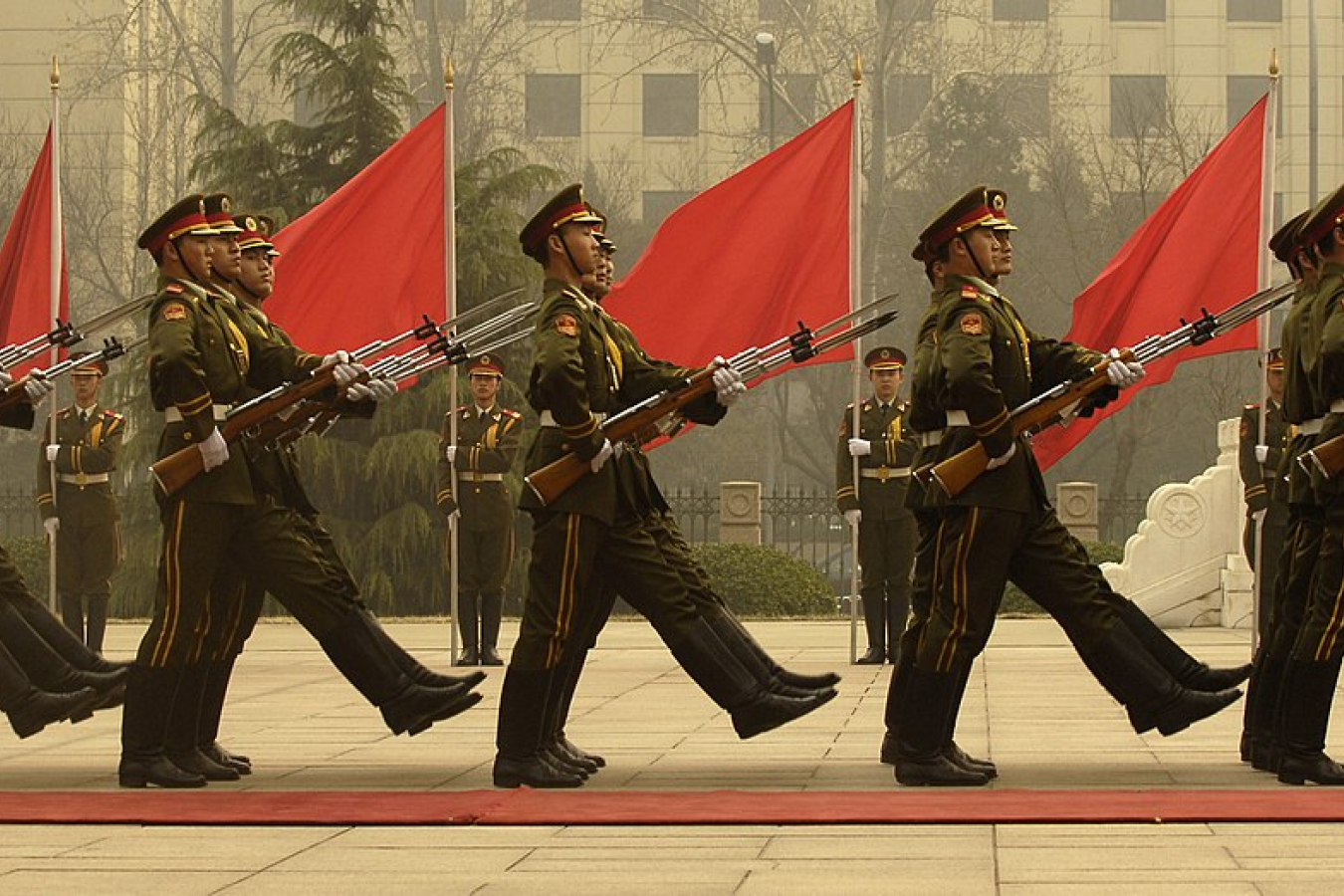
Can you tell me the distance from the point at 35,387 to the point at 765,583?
13.6 meters

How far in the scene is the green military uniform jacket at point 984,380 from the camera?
353 inches

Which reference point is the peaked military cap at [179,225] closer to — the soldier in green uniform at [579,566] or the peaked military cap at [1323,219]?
the soldier in green uniform at [579,566]

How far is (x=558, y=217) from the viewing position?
9.61 meters

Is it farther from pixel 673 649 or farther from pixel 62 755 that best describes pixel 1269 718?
pixel 62 755

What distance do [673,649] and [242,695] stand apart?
17.1ft

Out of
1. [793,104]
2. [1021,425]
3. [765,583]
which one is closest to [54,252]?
[765,583]

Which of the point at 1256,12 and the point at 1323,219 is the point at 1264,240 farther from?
the point at 1256,12

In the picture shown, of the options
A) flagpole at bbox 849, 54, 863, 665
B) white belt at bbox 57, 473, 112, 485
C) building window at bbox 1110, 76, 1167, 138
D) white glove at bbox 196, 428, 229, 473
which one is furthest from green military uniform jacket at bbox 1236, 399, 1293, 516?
building window at bbox 1110, 76, 1167, 138

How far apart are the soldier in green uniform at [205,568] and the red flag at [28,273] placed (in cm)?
728

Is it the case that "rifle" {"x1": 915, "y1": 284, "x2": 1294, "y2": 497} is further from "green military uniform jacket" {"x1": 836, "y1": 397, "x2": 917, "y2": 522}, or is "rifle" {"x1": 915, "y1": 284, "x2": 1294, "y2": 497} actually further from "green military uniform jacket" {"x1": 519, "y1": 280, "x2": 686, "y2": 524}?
"green military uniform jacket" {"x1": 836, "y1": 397, "x2": 917, "y2": 522}

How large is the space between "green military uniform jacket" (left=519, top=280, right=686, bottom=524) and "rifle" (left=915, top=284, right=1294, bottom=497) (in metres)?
1.06

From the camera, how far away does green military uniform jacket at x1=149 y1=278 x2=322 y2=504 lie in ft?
30.3

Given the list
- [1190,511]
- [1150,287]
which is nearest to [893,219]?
[1190,511]

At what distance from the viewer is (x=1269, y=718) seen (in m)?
9.20
